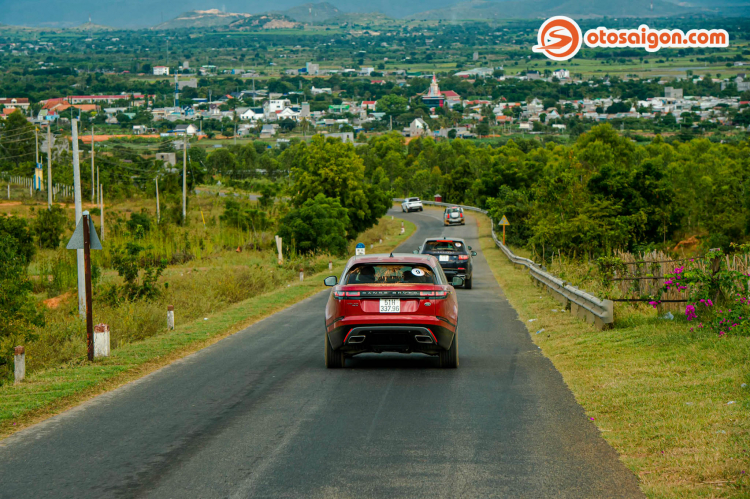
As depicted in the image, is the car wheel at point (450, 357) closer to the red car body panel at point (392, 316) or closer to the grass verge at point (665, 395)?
the red car body panel at point (392, 316)

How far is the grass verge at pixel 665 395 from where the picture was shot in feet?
22.8

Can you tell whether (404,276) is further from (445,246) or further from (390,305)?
(445,246)

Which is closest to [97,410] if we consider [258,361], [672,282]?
[258,361]

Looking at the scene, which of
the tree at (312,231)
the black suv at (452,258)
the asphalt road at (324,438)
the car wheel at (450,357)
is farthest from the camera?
the tree at (312,231)

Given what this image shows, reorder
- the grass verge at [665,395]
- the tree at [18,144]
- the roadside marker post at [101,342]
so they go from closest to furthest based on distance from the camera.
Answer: the grass verge at [665,395] → the roadside marker post at [101,342] → the tree at [18,144]

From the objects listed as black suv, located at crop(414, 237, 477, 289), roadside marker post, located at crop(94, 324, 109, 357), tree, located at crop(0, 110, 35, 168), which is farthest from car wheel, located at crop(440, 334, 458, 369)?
tree, located at crop(0, 110, 35, 168)

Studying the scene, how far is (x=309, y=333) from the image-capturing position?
17500mm

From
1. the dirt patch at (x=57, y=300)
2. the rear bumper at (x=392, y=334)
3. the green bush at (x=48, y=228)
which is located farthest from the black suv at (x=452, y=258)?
the green bush at (x=48, y=228)

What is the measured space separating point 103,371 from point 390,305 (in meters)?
4.53

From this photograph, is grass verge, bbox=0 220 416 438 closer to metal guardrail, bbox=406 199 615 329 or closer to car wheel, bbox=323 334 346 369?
car wheel, bbox=323 334 346 369

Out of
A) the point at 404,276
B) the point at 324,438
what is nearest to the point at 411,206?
the point at 404,276

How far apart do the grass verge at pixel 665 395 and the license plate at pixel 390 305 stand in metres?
2.62

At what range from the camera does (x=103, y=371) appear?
12.6 meters

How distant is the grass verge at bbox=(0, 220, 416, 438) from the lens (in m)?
9.94
